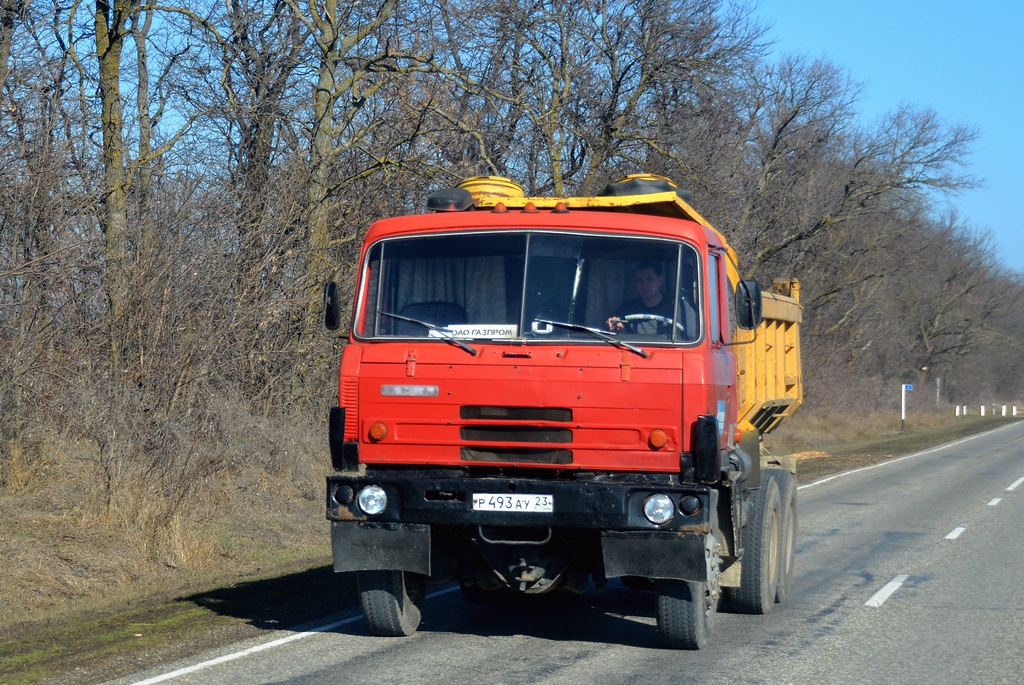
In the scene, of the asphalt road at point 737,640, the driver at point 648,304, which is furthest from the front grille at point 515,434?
the asphalt road at point 737,640

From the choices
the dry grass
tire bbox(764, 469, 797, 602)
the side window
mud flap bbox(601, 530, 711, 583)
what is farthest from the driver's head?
the dry grass

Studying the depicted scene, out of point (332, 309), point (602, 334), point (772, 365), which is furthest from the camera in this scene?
point (772, 365)

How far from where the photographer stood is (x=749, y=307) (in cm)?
754

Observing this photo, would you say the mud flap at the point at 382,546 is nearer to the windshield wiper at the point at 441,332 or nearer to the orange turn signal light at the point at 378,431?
the orange turn signal light at the point at 378,431

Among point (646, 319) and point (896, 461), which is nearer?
point (646, 319)

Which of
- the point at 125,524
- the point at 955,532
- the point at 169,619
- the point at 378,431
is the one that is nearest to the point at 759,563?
the point at 378,431

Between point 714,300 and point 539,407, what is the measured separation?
1474mm

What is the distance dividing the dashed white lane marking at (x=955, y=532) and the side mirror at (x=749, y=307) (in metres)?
7.71

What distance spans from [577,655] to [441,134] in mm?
14288

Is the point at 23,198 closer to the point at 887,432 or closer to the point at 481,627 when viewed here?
the point at 481,627

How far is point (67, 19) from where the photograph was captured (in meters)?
14.5

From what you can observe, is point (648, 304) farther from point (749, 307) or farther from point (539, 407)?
point (539, 407)

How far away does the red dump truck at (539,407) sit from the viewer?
668 centimetres

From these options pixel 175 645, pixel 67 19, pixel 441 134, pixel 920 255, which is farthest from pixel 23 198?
pixel 920 255
